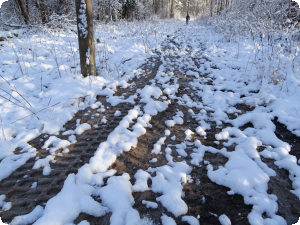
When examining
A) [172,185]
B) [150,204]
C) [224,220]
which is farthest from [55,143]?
[224,220]

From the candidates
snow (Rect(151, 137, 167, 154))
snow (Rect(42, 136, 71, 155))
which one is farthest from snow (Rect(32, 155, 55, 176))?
snow (Rect(151, 137, 167, 154))

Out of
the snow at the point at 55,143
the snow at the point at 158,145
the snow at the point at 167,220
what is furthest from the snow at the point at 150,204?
the snow at the point at 55,143

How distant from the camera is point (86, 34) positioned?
145 inches

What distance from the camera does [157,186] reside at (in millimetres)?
1701

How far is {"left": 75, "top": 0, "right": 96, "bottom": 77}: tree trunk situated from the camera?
3516 millimetres

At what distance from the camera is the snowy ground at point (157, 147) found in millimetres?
1469

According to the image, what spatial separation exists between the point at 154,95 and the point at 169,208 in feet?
7.84

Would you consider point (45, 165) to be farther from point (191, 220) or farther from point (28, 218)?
point (191, 220)

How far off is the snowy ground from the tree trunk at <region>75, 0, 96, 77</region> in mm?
347

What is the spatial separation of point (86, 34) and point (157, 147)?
3052 millimetres

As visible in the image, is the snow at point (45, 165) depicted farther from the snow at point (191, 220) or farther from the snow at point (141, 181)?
the snow at point (191, 220)

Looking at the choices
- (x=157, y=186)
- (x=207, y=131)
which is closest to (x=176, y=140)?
(x=207, y=131)

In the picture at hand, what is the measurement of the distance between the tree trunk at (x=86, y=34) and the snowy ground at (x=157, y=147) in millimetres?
347

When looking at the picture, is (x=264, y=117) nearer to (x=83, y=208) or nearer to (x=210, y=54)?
(x=83, y=208)
